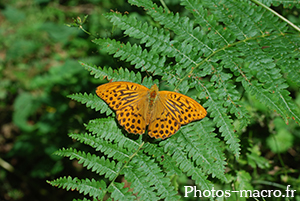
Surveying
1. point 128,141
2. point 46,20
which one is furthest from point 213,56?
point 46,20

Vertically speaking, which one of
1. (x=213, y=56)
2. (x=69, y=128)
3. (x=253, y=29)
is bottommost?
(x=69, y=128)

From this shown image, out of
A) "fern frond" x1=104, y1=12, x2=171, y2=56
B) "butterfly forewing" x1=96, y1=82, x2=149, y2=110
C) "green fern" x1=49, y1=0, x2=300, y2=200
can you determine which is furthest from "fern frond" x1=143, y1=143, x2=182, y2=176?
"fern frond" x1=104, y1=12, x2=171, y2=56

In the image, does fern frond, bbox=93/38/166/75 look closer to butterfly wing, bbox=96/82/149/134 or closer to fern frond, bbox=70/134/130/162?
butterfly wing, bbox=96/82/149/134

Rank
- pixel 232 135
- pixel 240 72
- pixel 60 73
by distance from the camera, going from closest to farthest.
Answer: pixel 232 135 → pixel 240 72 → pixel 60 73

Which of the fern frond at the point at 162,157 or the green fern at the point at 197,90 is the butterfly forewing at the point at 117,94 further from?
the fern frond at the point at 162,157

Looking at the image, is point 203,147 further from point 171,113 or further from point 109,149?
point 109,149

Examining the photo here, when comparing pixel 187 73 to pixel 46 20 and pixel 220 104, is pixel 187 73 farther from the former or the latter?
pixel 46 20

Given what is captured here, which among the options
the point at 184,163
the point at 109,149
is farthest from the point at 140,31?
the point at 184,163
